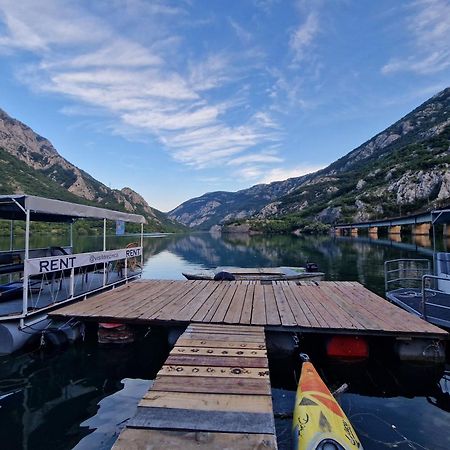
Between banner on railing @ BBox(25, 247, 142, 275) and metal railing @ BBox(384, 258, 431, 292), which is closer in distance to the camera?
banner on railing @ BBox(25, 247, 142, 275)

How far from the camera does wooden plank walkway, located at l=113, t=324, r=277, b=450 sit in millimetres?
3865

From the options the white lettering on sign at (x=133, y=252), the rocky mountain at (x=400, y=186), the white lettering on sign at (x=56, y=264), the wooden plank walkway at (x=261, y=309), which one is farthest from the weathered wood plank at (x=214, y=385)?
the rocky mountain at (x=400, y=186)

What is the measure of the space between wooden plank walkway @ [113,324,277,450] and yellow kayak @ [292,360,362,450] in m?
0.54

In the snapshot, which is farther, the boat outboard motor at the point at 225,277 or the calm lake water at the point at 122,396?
the boat outboard motor at the point at 225,277

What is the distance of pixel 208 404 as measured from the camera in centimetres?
463

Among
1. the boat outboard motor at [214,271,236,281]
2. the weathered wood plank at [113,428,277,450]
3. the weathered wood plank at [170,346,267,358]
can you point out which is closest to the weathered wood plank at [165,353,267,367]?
the weathered wood plank at [170,346,267,358]

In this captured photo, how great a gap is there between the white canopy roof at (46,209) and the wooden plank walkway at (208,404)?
573 cm

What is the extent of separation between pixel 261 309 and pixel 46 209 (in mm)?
7023

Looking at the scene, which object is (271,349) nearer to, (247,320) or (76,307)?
(247,320)

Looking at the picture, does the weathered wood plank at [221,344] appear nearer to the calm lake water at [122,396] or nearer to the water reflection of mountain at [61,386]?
the calm lake water at [122,396]

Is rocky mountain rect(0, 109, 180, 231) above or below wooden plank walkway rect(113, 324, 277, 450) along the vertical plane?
above

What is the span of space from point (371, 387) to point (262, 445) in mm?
4826

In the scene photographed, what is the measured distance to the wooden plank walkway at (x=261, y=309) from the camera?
27.5 ft

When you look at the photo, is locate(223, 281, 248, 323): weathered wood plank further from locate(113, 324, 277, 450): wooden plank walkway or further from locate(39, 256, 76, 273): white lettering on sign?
locate(39, 256, 76, 273): white lettering on sign
